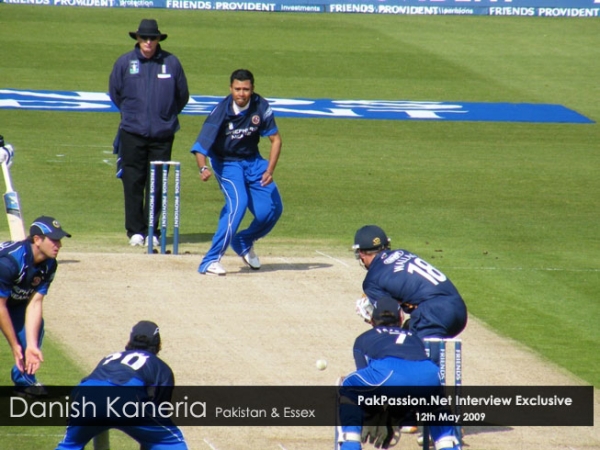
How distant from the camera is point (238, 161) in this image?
39.3 feet

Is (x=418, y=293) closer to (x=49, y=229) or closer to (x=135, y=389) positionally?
(x=135, y=389)

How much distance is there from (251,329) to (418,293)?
2646 millimetres

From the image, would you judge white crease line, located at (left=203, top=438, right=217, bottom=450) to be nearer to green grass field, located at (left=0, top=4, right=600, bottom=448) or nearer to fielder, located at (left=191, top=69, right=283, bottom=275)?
green grass field, located at (left=0, top=4, right=600, bottom=448)

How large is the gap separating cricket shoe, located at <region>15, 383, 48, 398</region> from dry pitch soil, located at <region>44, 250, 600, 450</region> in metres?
0.83

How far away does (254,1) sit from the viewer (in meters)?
37.9

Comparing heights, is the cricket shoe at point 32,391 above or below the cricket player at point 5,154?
below

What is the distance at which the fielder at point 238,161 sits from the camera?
11.8 m

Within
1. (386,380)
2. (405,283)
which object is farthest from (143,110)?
(386,380)

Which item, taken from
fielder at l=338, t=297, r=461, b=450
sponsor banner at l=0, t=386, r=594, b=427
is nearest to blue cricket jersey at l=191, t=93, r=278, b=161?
sponsor banner at l=0, t=386, r=594, b=427

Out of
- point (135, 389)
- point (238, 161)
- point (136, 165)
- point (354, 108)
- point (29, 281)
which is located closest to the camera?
point (135, 389)

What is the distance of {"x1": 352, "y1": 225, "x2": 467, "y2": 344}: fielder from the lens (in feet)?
26.5

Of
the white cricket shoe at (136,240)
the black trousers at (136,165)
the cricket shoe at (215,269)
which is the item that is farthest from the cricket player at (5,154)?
the cricket shoe at (215,269)

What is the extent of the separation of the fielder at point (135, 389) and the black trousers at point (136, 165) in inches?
264

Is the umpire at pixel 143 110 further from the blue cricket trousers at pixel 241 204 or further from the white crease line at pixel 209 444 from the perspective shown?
the white crease line at pixel 209 444
